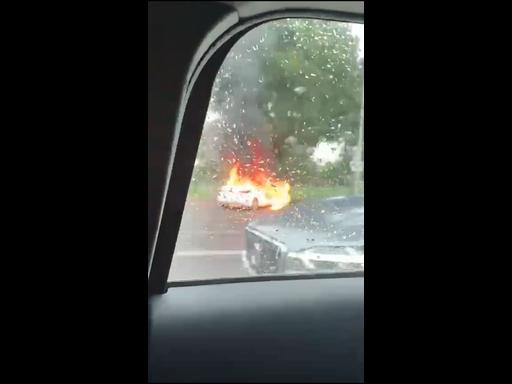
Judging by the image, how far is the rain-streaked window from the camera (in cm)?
185

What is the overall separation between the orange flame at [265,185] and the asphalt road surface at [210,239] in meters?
0.04

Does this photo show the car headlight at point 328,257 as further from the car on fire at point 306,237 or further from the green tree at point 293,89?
the green tree at point 293,89

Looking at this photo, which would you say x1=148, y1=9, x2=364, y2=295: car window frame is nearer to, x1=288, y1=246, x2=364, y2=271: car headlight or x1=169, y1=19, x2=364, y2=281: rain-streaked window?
x1=169, y1=19, x2=364, y2=281: rain-streaked window

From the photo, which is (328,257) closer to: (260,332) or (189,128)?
(260,332)

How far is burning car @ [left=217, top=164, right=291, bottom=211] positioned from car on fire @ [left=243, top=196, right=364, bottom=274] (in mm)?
56

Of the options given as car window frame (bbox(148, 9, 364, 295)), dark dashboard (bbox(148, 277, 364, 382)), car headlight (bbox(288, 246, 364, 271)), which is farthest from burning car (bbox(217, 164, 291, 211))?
dark dashboard (bbox(148, 277, 364, 382))

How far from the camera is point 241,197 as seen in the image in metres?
1.93
